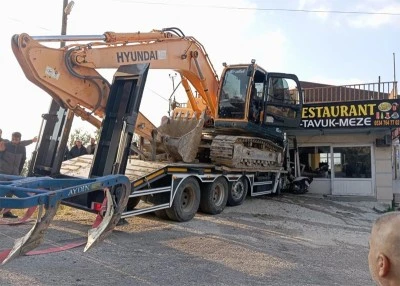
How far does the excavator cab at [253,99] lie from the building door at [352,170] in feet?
16.2

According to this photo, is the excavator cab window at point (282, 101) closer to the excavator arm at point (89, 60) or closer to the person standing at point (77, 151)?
the excavator arm at point (89, 60)

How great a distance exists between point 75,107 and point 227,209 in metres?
5.11

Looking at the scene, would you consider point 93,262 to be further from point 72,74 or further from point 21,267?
point 72,74

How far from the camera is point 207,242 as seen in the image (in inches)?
304

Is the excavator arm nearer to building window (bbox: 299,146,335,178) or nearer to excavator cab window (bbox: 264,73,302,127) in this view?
excavator cab window (bbox: 264,73,302,127)

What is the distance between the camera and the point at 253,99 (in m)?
12.1

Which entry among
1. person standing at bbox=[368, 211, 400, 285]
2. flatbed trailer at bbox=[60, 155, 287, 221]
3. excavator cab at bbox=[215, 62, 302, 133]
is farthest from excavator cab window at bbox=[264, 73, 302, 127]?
person standing at bbox=[368, 211, 400, 285]

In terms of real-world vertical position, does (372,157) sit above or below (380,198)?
above

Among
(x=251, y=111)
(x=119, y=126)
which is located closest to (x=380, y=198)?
(x=251, y=111)

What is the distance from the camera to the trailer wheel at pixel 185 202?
9.32m

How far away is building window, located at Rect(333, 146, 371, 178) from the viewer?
16.3 meters

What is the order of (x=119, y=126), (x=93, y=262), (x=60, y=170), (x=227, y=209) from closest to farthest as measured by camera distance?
(x=93, y=262), (x=119, y=126), (x=60, y=170), (x=227, y=209)

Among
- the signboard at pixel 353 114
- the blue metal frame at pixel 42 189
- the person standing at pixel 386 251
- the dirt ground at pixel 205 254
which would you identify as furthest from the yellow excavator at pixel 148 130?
the person standing at pixel 386 251

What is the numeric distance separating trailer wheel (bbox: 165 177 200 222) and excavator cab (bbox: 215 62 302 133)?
2.58 metres
